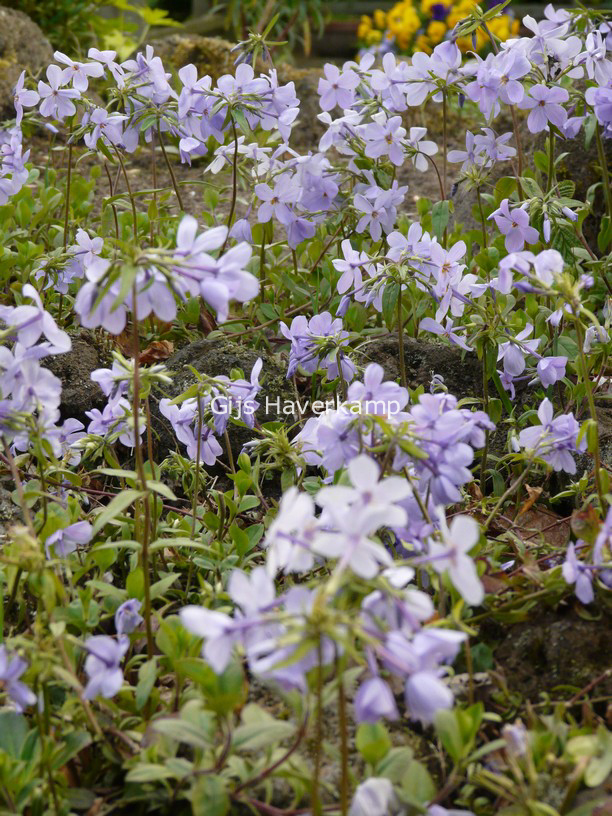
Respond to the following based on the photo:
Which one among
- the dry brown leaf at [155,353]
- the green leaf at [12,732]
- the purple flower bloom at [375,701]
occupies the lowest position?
the dry brown leaf at [155,353]

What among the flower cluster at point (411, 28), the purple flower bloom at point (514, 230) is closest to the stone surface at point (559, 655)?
the purple flower bloom at point (514, 230)

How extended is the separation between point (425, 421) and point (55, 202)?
1864 mm

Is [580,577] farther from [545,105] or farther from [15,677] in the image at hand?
[545,105]

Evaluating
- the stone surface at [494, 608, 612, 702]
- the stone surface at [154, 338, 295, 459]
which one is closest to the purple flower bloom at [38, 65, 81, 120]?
the stone surface at [154, 338, 295, 459]

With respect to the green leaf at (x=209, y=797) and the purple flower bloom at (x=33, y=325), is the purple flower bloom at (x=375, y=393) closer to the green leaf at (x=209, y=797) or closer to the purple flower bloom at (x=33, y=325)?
the purple flower bloom at (x=33, y=325)

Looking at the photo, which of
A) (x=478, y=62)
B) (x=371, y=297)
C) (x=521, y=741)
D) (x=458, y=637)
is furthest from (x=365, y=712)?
(x=478, y=62)

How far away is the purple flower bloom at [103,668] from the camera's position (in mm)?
1104

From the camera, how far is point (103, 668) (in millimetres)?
1131

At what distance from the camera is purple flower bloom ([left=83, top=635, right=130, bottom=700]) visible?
1.10m

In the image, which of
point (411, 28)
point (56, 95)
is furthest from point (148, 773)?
point (411, 28)

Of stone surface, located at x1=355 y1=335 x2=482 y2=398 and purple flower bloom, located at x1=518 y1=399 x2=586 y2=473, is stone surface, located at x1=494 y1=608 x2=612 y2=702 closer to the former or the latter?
purple flower bloom, located at x1=518 y1=399 x2=586 y2=473

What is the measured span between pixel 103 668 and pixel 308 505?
40 cm

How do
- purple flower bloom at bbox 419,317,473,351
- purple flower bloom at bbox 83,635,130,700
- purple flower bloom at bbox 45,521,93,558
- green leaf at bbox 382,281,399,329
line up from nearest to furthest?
purple flower bloom at bbox 83,635,130,700 → purple flower bloom at bbox 45,521,93,558 → green leaf at bbox 382,281,399,329 → purple flower bloom at bbox 419,317,473,351

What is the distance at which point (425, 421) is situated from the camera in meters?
1.20
